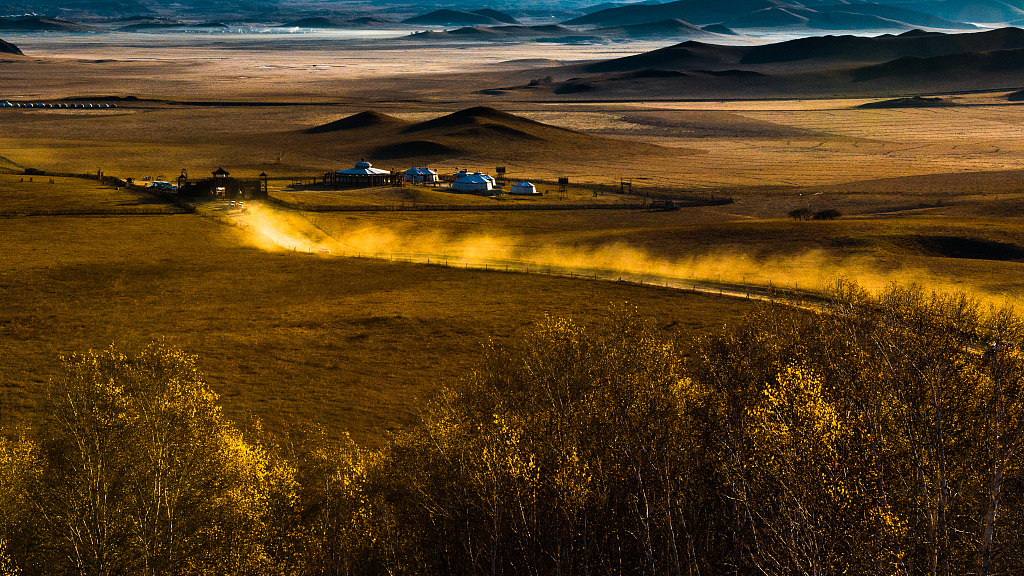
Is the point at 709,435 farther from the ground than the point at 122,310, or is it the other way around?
the point at 709,435

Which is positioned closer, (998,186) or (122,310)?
(122,310)

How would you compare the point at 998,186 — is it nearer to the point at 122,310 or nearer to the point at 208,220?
the point at 208,220

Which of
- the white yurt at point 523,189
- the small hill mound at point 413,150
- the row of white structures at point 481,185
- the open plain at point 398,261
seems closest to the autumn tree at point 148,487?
the open plain at point 398,261

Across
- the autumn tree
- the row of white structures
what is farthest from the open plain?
the autumn tree

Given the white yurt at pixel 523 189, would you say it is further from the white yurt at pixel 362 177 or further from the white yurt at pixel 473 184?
the white yurt at pixel 362 177

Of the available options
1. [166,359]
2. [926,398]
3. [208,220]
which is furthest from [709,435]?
[208,220]

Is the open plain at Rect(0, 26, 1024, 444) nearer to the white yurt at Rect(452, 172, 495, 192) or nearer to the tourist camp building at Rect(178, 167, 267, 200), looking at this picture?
the tourist camp building at Rect(178, 167, 267, 200)

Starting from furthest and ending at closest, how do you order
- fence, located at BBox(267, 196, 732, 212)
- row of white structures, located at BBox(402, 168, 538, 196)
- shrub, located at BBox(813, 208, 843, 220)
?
row of white structures, located at BBox(402, 168, 538, 196)
fence, located at BBox(267, 196, 732, 212)
shrub, located at BBox(813, 208, 843, 220)
